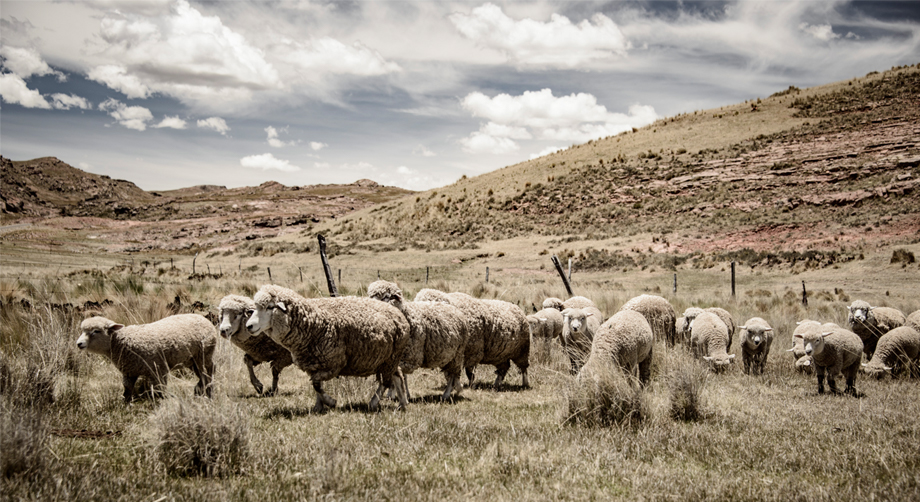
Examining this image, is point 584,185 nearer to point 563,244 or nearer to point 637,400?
point 563,244

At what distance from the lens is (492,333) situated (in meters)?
9.02

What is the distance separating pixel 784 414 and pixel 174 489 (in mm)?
7368

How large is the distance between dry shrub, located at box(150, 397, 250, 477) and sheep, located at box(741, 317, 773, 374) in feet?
30.6

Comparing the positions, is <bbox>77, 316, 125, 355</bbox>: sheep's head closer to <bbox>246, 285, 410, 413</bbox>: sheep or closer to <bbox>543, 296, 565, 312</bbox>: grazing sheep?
<bbox>246, 285, 410, 413</bbox>: sheep

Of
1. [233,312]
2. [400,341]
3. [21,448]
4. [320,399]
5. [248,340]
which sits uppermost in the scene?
[233,312]

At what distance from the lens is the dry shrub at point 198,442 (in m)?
4.63

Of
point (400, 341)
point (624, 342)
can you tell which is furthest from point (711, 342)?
point (400, 341)

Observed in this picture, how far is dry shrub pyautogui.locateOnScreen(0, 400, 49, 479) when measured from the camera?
4051 millimetres

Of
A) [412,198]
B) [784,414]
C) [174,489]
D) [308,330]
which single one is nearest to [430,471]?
→ [174,489]

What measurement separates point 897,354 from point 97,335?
13.1 m

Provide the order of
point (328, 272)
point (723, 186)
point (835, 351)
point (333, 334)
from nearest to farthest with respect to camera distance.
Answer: point (333, 334) → point (835, 351) → point (328, 272) → point (723, 186)

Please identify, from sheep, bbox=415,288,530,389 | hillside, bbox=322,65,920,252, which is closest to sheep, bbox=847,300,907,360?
sheep, bbox=415,288,530,389

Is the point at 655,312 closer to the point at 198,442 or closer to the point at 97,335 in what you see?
the point at 198,442

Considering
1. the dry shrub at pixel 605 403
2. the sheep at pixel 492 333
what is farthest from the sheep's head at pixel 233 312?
the dry shrub at pixel 605 403
